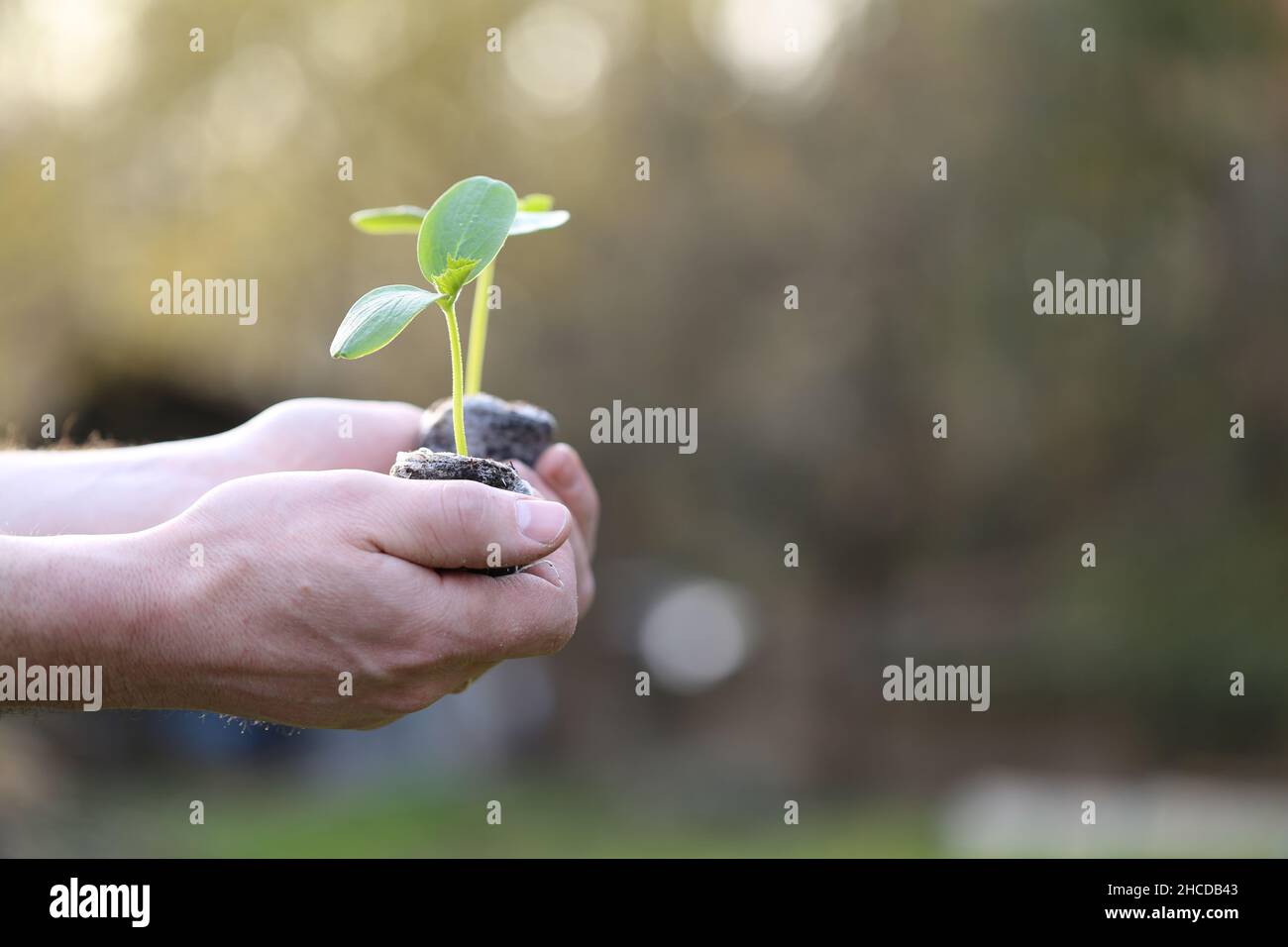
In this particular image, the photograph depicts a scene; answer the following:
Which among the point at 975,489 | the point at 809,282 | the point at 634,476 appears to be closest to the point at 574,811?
the point at 634,476

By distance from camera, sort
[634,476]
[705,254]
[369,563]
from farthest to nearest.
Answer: [634,476]
[705,254]
[369,563]

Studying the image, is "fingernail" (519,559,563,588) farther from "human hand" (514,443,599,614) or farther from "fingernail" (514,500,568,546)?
"human hand" (514,443,599,614)

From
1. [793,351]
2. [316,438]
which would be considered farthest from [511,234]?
[793,351]

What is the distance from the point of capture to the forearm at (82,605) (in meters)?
1.34

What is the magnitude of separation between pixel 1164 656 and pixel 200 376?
27.7 feet

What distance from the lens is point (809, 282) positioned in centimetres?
871

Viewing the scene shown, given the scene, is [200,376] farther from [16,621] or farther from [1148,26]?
[16,621]

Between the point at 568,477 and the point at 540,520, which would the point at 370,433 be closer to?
the point at 568,477

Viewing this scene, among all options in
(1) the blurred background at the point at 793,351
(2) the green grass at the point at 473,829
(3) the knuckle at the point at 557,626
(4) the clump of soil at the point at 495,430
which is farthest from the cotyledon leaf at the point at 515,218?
(2) the green grass at the point at 473,829

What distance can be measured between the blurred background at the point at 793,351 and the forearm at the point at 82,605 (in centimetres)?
579

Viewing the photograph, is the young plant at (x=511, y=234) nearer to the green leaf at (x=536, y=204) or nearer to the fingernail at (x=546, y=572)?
the green leaf at (x=536, y=204)

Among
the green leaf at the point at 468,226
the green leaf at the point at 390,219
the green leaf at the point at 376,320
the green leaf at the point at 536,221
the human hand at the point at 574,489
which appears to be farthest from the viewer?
the human hand at the point at 574,489

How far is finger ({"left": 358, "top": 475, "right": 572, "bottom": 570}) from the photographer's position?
50.7 inches

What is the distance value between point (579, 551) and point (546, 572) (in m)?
0.44
